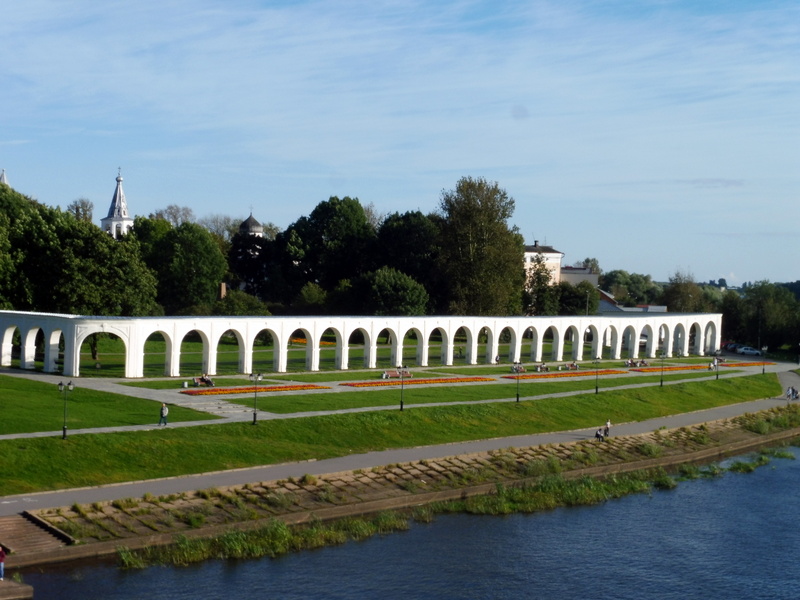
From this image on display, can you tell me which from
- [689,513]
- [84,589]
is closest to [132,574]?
[84,589]

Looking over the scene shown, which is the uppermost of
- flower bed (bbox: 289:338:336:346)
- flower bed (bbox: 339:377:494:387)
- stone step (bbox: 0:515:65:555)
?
flower bed (bbox: 289:338:336:346)

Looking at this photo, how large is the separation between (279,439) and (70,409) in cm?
801

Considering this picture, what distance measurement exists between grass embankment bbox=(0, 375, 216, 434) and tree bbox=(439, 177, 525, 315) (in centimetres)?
4221

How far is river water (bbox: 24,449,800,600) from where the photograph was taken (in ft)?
78.6

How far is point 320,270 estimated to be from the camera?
93.9 m

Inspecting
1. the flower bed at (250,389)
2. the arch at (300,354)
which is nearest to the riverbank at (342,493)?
the flower bed at (250,389)

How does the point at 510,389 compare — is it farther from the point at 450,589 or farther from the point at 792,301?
the point at 792,301

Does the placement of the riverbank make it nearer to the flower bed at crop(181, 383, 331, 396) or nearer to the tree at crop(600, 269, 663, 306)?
the flower bed at crop(181, 383, 331, 396)

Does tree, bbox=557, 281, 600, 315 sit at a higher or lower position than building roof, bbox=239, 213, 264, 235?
lower

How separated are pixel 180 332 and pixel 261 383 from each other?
5.26 m

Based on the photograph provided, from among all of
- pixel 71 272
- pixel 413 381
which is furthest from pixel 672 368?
pixel 71 272

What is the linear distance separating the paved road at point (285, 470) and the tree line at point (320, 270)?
1280 cm

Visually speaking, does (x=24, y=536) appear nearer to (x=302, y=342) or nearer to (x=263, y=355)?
(x=263, y=355)

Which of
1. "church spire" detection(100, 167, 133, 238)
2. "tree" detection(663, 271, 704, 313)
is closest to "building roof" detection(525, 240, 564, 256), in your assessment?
"tree" detection(663, 271, 704, 313)
